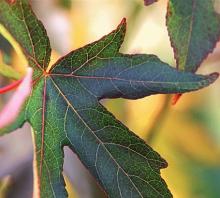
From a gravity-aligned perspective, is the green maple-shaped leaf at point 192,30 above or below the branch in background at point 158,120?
above

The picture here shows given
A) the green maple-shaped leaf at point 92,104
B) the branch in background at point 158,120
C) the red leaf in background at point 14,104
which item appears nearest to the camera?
the red leaf in background at point 14,104

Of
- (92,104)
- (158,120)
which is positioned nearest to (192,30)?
(92,104)

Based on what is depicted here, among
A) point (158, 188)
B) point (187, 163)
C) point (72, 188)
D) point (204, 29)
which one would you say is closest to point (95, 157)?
point (158, 188)

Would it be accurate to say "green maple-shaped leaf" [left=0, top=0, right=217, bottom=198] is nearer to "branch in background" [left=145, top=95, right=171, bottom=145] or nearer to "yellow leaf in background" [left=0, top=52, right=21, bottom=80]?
"yellow leaf in background" [left=0, top=52, right=21, bottom=80]

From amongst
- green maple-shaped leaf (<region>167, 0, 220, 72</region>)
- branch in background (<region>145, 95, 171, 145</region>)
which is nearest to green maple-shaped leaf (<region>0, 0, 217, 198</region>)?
green maple-shaped leaf (<region>167, 0, 220, 72</region>)

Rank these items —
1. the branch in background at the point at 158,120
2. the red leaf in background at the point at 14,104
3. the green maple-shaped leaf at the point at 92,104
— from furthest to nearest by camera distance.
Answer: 1. the branch in background at the point at 158,120
2. the green maple-shaped leaf at the point at 92,104
3. the red leaf in background at the point at 14,104

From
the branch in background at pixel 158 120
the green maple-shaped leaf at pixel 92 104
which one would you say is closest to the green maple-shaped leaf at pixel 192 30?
the green maple-shaped leaf at pixel 92 104

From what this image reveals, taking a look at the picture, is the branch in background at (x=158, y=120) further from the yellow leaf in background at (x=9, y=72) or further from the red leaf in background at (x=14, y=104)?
the red leaf in background at (x=14, y=104)
